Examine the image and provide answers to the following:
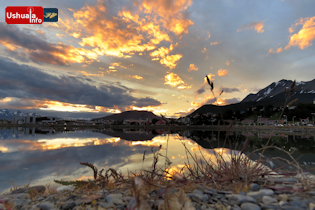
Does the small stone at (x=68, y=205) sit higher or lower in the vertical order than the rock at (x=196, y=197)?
lower

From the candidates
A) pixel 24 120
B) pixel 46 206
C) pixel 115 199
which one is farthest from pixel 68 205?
pixel 24 120

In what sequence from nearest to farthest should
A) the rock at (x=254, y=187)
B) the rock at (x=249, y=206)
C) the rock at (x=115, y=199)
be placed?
the rock at (x=249, y=206)
the rock at (x=115, y=199)
the rock at (x=254, y=187)

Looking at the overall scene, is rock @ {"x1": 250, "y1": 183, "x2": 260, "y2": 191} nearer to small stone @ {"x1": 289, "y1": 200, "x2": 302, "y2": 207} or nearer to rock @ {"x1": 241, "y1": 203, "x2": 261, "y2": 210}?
small stone @ {"x1": 289, "y1": 200, "x2": 302, "y2": 207}

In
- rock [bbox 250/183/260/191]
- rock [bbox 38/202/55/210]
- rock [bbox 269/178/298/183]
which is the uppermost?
rock [bbox 269/178/298/183]

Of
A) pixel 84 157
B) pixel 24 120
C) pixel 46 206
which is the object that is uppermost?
pixel 24 120

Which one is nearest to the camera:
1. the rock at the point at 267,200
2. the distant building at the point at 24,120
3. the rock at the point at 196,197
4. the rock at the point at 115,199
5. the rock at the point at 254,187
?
the rock at the point at 267,200

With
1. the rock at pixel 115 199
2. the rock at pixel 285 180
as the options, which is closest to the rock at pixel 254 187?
the rock at pixel 285 180

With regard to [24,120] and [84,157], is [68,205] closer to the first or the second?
[84,157]

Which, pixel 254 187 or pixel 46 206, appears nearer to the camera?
pixel 46 206

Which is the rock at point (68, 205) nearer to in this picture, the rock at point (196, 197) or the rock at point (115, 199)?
the rock at point (115, 199)

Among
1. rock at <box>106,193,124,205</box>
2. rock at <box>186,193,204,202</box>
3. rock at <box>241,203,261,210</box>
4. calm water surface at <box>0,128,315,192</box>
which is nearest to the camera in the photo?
rock at <box>241,203,261,210</box>

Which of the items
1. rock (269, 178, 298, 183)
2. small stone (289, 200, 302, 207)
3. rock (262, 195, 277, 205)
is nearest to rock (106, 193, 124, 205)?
rock (262, 195, 277, 205)

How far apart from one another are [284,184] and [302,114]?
78.2m

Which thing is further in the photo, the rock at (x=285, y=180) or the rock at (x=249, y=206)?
the rock at (x=285, y=180)
